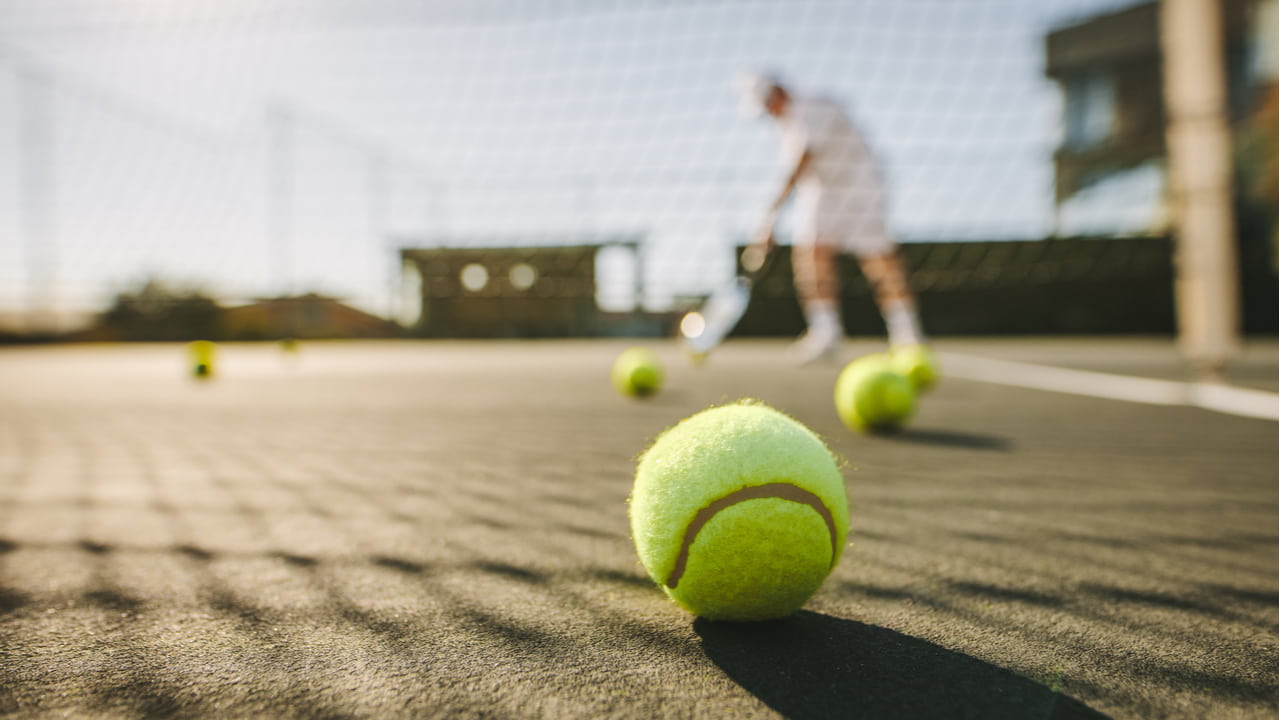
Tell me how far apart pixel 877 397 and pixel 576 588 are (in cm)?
223

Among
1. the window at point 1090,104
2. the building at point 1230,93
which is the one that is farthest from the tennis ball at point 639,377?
the window at point 1090,104

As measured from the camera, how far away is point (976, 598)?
4.60 ft

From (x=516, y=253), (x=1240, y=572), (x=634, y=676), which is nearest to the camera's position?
(x=634, y=676)

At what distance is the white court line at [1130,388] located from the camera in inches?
164

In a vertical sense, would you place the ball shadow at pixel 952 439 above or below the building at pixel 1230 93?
below

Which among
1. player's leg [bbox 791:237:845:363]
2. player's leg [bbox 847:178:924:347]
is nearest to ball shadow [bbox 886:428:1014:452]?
player's leg [bbox 847:178:924:347]

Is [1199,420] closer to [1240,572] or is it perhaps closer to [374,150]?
[1240,572]

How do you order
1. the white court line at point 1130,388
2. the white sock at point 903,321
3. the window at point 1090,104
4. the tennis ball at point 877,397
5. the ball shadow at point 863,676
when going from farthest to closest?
1. the window at point 1090,104
2. the white sock at point 903,321
3. the white court line at point 1130,388
4. the tennis ball at point 877,397
5. the ball shadow at point 863,676

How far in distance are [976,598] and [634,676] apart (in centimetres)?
67

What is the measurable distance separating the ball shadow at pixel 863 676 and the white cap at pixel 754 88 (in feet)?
18.5

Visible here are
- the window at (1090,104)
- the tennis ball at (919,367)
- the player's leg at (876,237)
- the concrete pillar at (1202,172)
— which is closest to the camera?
the concrete pillar at (1202,172)

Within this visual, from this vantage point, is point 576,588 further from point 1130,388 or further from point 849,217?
point 849,217

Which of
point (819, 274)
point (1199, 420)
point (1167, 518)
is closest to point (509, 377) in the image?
point (819, 274)

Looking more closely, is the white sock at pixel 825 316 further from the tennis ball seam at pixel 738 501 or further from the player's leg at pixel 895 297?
the tennis ball seam at pixel 738 501
